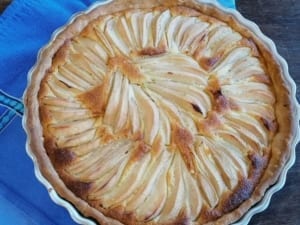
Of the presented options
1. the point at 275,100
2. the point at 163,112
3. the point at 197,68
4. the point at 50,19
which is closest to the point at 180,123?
the point at 163,112

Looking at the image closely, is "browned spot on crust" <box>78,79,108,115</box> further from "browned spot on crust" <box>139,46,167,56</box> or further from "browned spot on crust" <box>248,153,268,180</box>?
"browned spot on crust" <box>248,153,268,180</box>

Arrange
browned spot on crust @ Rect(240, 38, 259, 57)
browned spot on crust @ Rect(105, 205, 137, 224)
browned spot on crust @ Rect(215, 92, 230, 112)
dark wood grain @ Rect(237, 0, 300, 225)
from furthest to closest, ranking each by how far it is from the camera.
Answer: dark wood grain @ Rect(237, 0, 300, 225), browned spot on crust @ Rect(240, 38, 259, 57), browned spot on crust @ Rect(215, 92, 230, 112), browned spot on crust @ Rect(105, 205, 137, 224)

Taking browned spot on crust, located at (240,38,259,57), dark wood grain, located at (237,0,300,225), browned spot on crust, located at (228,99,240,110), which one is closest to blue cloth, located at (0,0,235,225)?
dark wood grain, located at (237,0,300,225)

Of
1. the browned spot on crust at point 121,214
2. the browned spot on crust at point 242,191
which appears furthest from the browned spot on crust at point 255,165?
the browned spot on crust at point 121,214

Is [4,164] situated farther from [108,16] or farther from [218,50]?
[218,50]

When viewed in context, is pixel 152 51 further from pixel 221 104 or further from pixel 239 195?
pixel 239 195
